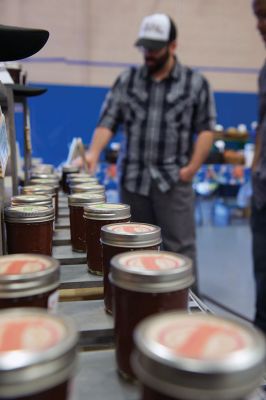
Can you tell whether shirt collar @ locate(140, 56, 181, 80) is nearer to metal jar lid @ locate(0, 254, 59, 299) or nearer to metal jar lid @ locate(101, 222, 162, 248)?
metal jar lid @ locate(101, 222, 162, 248)

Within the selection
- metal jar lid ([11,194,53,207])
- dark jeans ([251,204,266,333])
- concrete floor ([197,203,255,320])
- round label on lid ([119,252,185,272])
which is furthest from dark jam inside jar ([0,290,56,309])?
concrete floor ([197,203,255,320])

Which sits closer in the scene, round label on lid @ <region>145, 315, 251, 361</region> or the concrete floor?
round label on lid @ <region>145, 315, 251, 361</region>

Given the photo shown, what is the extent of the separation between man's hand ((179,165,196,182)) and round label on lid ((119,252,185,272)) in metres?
1.70

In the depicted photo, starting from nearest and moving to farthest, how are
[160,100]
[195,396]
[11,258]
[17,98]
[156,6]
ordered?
1. [195,396]
2. [11,258]
3. [17,98]
4. [160,100]
5. [156,6]

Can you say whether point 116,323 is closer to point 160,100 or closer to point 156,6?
point 160,100

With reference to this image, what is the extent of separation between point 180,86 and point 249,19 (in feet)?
13.0

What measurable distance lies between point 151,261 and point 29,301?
203 mm

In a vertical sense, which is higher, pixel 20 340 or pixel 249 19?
pixel 249 19

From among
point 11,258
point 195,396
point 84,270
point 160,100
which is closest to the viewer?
point 195,396

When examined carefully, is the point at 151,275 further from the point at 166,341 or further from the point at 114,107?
the point at 114,107

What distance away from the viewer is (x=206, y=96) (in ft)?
8.09

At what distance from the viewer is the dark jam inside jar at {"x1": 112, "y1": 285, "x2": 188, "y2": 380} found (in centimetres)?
62

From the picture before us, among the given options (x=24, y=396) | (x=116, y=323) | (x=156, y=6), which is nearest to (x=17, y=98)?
(x=116, y=323)

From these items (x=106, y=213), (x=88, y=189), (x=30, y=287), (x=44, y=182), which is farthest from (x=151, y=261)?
(x=44, y=182)
